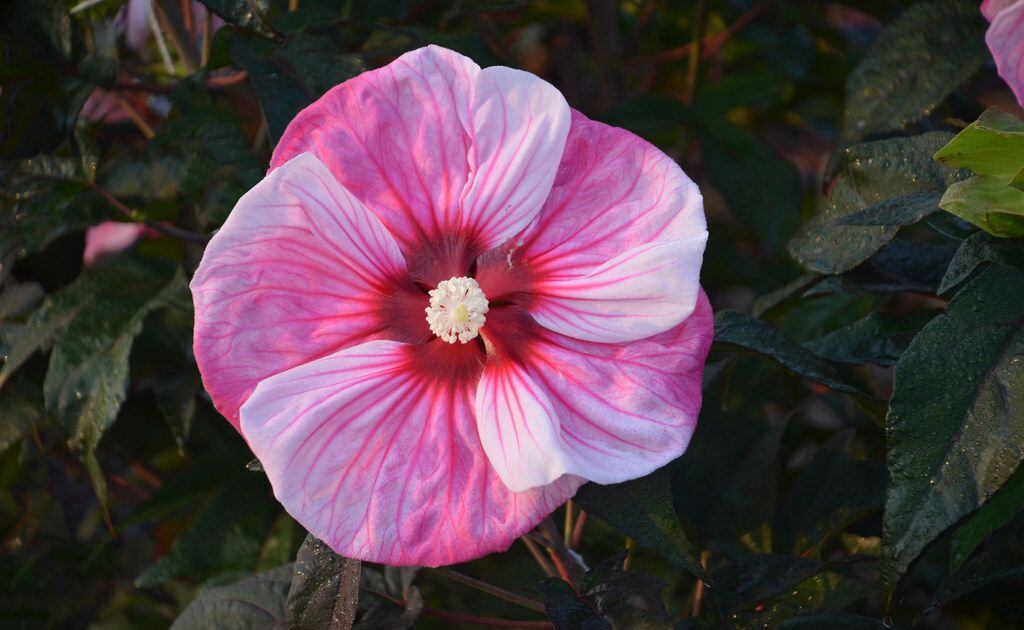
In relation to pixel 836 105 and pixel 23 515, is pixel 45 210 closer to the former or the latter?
pixel 23 515

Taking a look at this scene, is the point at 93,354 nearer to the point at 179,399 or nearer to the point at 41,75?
the point at 179,399

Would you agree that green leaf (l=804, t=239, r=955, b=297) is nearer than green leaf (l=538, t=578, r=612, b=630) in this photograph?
No

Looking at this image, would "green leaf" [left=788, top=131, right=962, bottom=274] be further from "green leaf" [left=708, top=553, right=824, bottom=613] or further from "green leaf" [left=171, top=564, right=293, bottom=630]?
"green leaf" [left=171, top=564, right=293, bottom=630]

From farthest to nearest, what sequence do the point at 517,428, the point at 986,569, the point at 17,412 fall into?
1. the point at 17,412
2. the point at 986,569
3. the point at 517,428

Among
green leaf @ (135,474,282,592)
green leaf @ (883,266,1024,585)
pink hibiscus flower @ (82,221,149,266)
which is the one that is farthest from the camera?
pink hibiscus flower @ (82,221,149,266)

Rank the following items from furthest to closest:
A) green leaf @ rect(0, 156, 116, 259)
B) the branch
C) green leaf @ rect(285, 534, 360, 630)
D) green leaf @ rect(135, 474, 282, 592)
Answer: the branch < green leaf @ rect(135, 474, 282, 592) < green leaf @ rect(0, 156, 116, 259) < green leaf @ rect(285, 534, 360, 630)

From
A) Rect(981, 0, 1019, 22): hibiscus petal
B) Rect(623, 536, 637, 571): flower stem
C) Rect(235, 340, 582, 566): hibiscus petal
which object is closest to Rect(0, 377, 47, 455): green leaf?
Rect(235, 340, 582, 566): hibiscus petal

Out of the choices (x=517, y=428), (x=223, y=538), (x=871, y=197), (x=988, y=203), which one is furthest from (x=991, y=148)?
(x=223, y=538)

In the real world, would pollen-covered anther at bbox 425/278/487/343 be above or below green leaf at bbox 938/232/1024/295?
below
